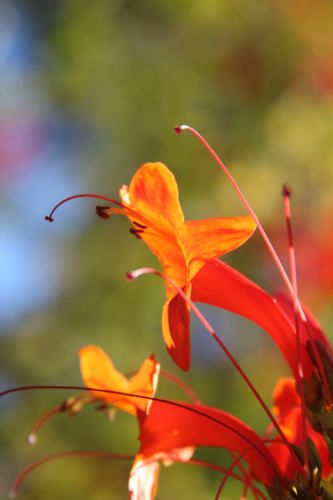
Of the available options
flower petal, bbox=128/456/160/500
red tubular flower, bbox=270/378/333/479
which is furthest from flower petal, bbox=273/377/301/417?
flower petal, bbox=128/456/160/500

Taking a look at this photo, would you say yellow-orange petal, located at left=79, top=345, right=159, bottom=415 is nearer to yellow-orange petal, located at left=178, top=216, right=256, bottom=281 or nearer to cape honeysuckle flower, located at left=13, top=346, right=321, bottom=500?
cape honeysuckle flower, located at left=13, top=346, right=321, bottom=500

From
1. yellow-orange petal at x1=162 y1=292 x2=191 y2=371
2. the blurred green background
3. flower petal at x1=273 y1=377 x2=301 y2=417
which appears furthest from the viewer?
the blurred green background

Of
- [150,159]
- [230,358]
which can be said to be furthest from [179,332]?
[150,159]

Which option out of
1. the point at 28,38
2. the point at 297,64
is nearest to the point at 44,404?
the point at 28,38

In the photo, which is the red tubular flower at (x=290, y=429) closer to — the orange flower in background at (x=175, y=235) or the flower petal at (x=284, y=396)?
the flower petal at (x=284, y=396)

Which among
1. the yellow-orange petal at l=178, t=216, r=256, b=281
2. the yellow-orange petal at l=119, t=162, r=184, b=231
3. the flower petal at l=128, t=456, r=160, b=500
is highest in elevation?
the yellow-orange petal at l=119, t=162, r=184, b=231

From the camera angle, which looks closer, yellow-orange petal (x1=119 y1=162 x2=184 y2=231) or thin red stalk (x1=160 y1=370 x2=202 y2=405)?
yellow-orange petal (x1=119 y1=162 x2=184 y2=231)

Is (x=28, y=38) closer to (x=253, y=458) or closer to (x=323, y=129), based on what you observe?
(x=323, y=129)
